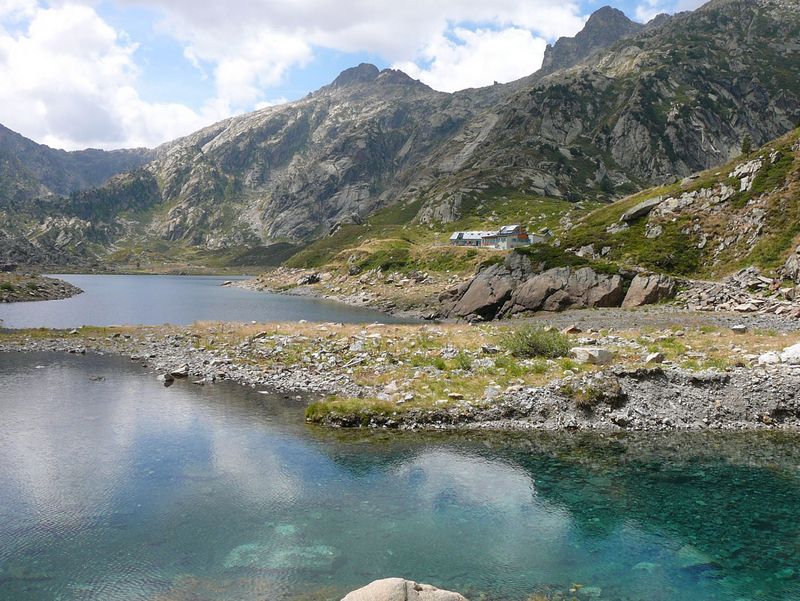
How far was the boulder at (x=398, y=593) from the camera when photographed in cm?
1202

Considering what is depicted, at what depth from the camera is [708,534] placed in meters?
20.1

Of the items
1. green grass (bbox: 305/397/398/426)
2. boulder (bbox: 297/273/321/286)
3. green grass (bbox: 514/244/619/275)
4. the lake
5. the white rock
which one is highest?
green grass (bbox: 514/244/619/275)

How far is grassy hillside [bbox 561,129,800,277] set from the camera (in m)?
75.2

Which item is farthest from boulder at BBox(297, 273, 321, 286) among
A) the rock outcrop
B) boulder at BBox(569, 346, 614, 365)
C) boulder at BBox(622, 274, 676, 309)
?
boulder at BBox(569, 346, 614, 365)

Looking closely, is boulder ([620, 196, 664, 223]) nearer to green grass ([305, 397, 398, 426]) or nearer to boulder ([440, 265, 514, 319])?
boulder ([440, 265, 514, 319])

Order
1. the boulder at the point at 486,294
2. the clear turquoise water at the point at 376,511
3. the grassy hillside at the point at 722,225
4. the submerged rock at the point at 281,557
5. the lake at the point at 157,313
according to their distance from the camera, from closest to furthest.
Answer: the clear turquoise water at the point at 376,511
the submerged rock at the point at 281,557
the grassy hillside at the point at 722,225
the boulder at the point at 486,294
the lake at the point at 157,313

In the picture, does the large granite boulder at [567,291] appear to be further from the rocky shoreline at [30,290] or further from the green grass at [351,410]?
the rocky shoreline at [30,290]

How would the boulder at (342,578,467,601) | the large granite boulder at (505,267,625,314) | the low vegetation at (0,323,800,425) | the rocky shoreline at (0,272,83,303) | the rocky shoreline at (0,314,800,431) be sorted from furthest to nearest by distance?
the rocky shoreline at (0,272,83,303) < the large granite boulder at (505,267,625,314) < the low vegetation at (0,323,800,425) < the rocky shoreline at (0,314,800,431) < the boulder at (342,578,467,601)

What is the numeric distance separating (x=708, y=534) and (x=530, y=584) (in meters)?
8.75

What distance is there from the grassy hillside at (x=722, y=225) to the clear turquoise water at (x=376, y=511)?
57848mm

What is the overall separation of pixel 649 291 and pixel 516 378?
4633 centimetres

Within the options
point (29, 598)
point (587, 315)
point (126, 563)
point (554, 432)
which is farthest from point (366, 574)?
point (587, 315)

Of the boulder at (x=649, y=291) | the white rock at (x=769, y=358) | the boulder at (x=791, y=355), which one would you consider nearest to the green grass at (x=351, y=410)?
the white rock at (x=769, y=358)

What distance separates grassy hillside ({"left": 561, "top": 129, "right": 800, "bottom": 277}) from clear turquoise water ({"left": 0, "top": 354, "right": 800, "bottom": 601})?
57.8 metres
